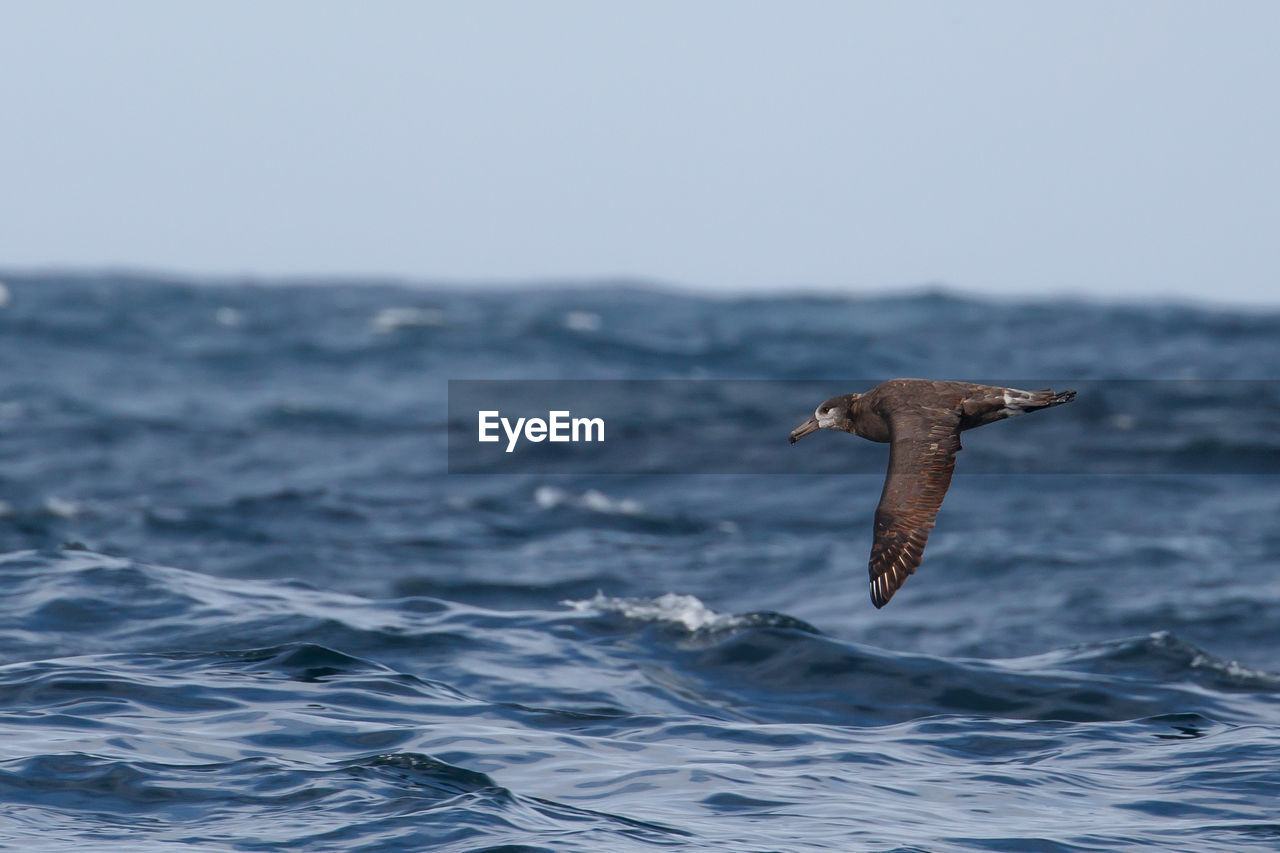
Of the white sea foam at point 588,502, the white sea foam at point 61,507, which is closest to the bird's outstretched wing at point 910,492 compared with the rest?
the white sea foam at point 588,502

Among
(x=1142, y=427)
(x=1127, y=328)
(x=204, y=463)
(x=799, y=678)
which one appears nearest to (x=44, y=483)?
(x=204, y=463)

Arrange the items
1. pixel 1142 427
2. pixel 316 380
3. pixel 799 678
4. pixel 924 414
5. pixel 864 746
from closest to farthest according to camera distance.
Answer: pixel 924 414 → pixel 864 746 → pixel 799 678 → pixel 1142 427 → pixel 316 380

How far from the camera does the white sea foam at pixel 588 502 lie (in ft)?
81.9

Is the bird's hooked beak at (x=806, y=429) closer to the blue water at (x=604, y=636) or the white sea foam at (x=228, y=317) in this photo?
the blue water at (x=604, y=636)

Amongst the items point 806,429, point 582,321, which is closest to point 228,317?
point 582,321

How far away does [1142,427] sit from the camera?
100ft

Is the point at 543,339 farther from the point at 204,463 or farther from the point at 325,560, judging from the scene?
the point at 325,560

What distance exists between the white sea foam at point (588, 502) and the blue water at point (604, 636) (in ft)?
0.36

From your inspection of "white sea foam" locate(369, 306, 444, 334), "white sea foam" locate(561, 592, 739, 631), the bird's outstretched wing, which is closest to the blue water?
"white sea foam" locate(561, 592, 739, 631)

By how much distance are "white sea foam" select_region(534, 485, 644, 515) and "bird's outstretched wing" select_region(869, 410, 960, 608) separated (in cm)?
1515

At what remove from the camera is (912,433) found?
32.0ft

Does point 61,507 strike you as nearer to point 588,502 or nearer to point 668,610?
point 588,502

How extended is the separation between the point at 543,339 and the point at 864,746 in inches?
1478

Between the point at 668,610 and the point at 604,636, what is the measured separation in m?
1.17
